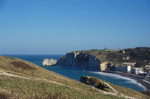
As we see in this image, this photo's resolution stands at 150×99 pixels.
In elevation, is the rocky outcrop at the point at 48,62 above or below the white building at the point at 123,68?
above

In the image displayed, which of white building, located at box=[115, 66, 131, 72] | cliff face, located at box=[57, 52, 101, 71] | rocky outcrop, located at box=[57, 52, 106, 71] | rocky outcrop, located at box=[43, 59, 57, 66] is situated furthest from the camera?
rocky outcrop, located at box=[43, 59, 57, 66]

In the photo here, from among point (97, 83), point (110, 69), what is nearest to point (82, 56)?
point (110, 69)

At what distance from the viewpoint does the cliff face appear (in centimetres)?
12388

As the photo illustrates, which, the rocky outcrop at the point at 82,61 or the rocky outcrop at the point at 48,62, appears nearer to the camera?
the rocky outcrop at the point at 82,61

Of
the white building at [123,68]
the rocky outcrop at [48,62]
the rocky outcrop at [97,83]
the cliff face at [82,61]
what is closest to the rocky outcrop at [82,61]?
the cliff face at [82,61]

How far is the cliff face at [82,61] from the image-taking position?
123875mm

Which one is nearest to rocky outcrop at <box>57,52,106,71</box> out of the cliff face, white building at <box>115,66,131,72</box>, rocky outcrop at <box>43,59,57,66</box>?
the cliff face

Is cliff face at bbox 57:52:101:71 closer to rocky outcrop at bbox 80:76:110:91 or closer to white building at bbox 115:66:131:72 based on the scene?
white building at bbox 115:66:131:72

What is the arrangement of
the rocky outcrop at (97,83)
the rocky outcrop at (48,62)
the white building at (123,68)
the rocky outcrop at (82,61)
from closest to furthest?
the rocky outcrop at (97,83) → the white building at (123,68) → the rocky outcrop at (82,61) → the rocky outcrop at (48,62)

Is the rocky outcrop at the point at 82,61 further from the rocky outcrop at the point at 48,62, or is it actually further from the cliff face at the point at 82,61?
the rocky outcrop at the point at 48,62

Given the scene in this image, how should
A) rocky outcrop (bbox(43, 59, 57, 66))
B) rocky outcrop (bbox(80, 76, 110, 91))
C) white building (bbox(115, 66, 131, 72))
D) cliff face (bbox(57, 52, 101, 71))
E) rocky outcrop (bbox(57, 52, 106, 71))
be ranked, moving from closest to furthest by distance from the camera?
1. rocky outcrop (bbox(80, 76, 110, 91))
2. white building (bbox(115, 66, 131, 72))
3. rocky outcrop (bbox(57, 52, 106, 71))
4. cliff face (bbox(57, 52, 101, 71))
5. rocky outcrop (bbox(43, 59, 57, 66))

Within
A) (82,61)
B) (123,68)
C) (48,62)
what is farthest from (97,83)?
(48,62)

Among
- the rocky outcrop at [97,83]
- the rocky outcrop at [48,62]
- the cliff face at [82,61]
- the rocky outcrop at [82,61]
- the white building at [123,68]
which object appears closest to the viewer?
the rocky outcrop at [97,83]

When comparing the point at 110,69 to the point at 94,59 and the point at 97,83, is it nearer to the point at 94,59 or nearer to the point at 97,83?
the point at 94,59
